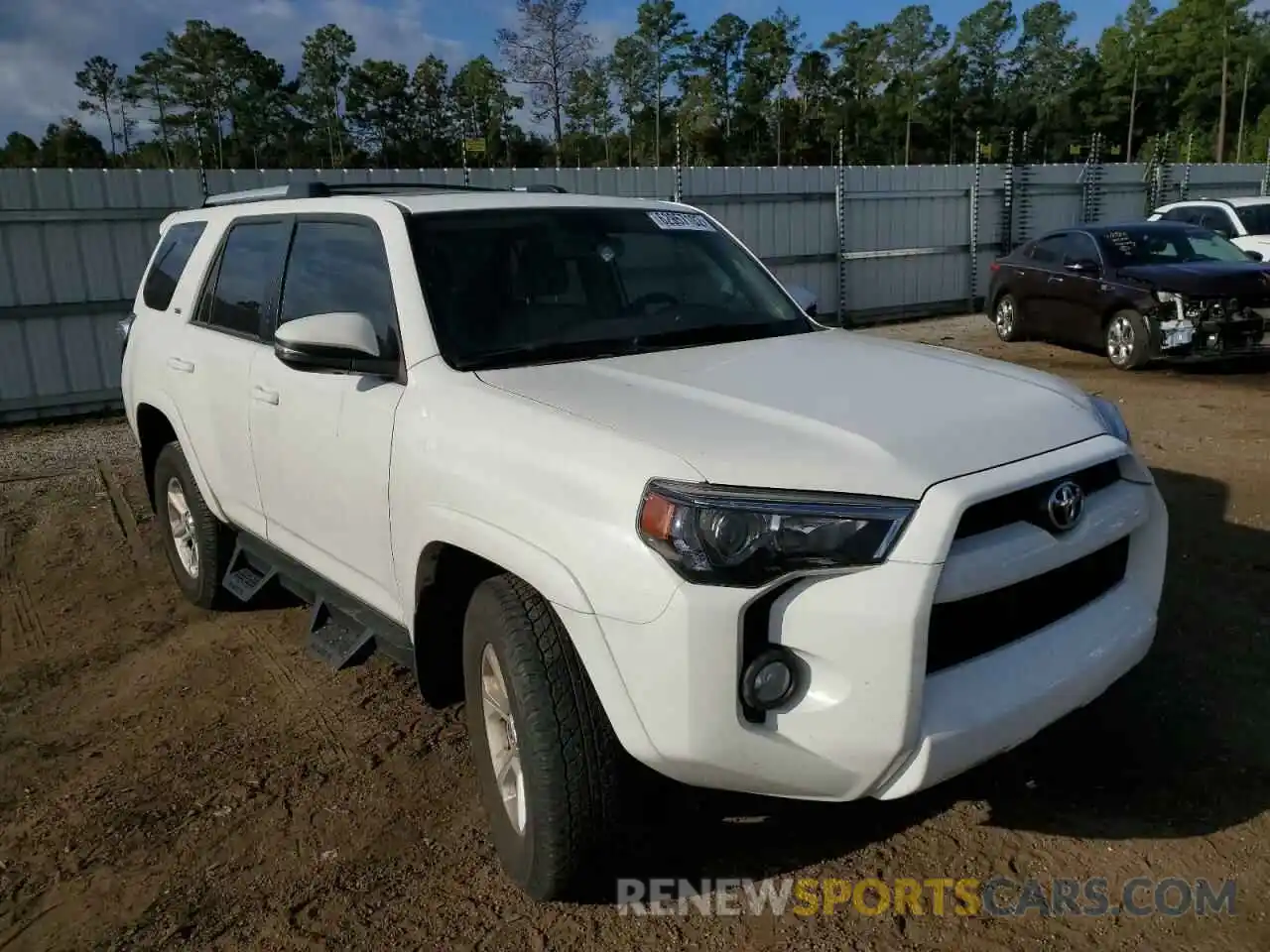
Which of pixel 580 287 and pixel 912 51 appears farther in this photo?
pixel 912 51

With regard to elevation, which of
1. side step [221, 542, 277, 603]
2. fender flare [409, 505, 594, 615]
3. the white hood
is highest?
the white hood

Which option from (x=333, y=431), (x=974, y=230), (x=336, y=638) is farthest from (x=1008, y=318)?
(x=333, y=431)

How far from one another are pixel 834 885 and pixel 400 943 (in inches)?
45.8

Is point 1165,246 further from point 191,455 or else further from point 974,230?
point 191,455

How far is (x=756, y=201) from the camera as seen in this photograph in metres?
14.4

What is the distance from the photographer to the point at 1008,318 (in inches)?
517

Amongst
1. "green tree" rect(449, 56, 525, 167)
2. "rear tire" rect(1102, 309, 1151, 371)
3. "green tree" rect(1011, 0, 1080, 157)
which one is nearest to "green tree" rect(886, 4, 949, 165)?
"green tree" rect(1011, 0, 1080, 157)

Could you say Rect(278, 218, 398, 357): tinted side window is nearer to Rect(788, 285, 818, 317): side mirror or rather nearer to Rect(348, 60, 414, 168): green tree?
Rect(788, 285, 818, 317): side mirror

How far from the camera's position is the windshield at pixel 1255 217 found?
14.0 m

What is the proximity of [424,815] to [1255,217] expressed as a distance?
1502cm

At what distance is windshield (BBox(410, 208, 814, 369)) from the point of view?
3.25m

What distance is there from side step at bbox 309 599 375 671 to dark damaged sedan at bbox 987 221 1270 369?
30.8 feet

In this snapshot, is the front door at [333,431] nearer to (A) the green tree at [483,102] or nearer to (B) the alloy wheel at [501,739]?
(B) the alloy wheel at [501,739]

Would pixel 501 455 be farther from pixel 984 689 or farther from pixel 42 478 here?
pixel 42 478
